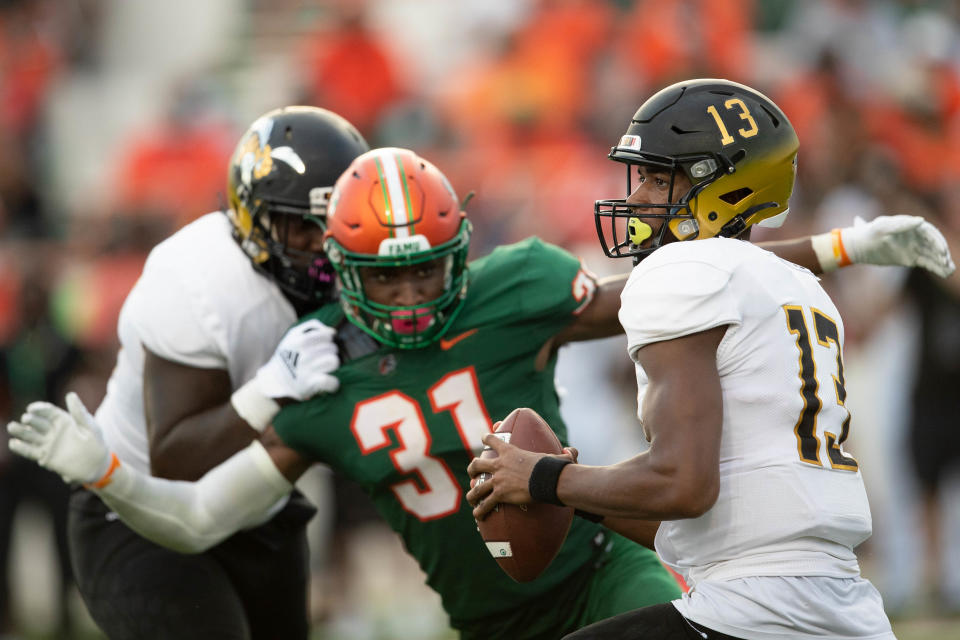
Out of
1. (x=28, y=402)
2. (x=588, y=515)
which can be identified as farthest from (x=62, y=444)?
(x=28, y=402)

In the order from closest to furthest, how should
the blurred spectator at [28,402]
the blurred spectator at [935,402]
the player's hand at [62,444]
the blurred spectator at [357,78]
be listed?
the player's hand at [62,444] → the blurred spectator at [935,402] → the blurred spectator at [28,402] → the blurred spectator at [357,78]

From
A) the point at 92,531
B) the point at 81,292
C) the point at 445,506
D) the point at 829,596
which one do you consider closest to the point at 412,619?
the point at 81,292

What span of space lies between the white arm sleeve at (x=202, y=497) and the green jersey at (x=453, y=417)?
0.12 metres

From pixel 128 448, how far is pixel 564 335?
4.66 ft

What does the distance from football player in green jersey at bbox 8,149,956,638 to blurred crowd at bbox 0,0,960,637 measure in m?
3.26

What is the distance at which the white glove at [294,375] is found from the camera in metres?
3.45

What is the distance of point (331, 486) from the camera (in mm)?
7293

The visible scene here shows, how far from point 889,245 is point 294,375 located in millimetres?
1699

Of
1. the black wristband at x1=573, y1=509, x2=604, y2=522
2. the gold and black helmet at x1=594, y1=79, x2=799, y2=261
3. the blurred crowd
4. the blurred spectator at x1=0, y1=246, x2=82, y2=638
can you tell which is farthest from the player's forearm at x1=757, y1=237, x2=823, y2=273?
the blurred spectator at x1=0, y1=246, x2=82, y2=638

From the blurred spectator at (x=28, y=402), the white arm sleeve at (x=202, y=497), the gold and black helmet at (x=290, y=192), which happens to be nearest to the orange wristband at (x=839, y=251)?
the gold and black helmet at (x=290, y=192)

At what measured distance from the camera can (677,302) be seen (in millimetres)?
2514

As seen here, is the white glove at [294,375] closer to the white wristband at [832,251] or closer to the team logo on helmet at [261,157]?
the team logo on helmet at [261,157]

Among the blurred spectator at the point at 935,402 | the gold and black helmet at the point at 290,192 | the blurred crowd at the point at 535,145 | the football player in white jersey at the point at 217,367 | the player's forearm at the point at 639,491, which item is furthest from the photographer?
the blurred crowd at the point at 535,145

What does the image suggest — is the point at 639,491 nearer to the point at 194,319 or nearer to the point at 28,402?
the point at 194,319
